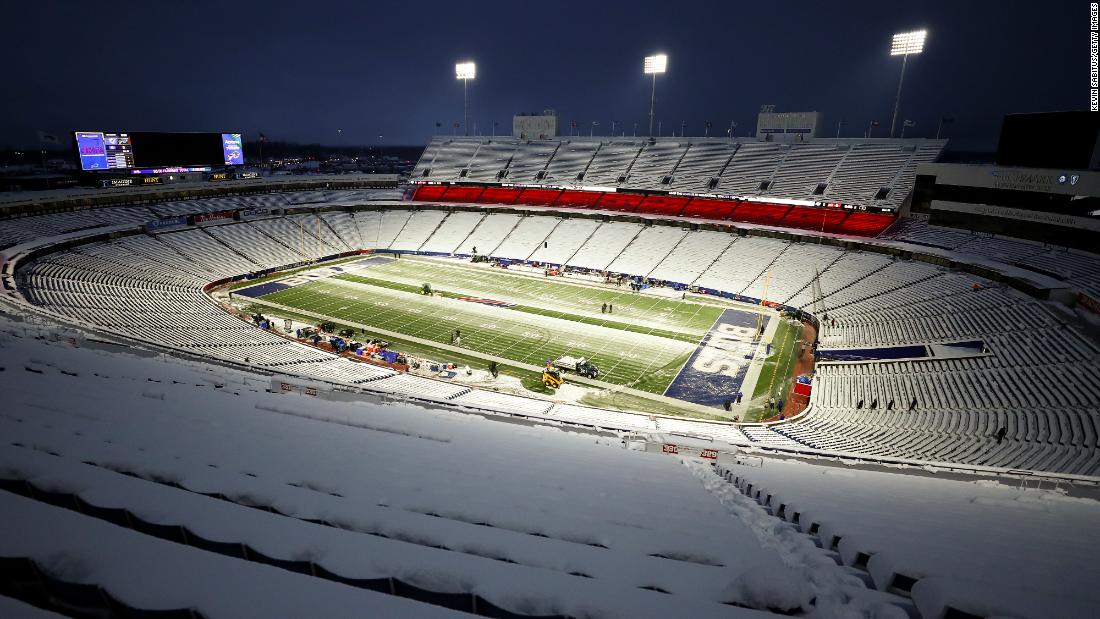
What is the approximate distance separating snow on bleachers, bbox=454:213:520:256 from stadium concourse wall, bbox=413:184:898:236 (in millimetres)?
3377

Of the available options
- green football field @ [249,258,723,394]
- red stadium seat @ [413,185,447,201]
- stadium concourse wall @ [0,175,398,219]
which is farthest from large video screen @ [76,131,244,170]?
green football field @ [249,258,723,394]

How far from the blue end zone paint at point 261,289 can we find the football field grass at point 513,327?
3.46ft

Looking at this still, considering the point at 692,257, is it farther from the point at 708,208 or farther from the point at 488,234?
the point at 488,234

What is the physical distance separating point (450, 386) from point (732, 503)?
62.2 feet

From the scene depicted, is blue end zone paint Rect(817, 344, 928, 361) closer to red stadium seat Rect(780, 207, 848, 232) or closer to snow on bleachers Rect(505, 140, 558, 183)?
red stadium seat Rect(780, 207, 848, 232)

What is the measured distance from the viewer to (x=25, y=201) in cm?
4566

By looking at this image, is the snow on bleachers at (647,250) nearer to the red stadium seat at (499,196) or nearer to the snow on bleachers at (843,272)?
the snow on bleachers at (843,272)

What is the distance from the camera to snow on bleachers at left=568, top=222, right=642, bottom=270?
55.9 metres

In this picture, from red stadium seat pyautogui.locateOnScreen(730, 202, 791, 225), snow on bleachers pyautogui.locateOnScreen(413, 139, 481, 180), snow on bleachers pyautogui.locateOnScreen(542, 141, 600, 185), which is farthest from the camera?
snow on bleachers pyautogui.locateOnScreen(413, 139, 481, 180)

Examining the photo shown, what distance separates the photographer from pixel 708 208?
5881 cm

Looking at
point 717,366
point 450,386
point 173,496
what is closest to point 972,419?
point 717,366

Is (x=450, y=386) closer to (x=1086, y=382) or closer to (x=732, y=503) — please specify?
(x=732, y=503)

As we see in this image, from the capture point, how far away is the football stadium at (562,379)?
3.85 m

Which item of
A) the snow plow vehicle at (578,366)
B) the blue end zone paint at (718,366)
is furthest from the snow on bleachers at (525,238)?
the snow plow vehicle at (578,366)
